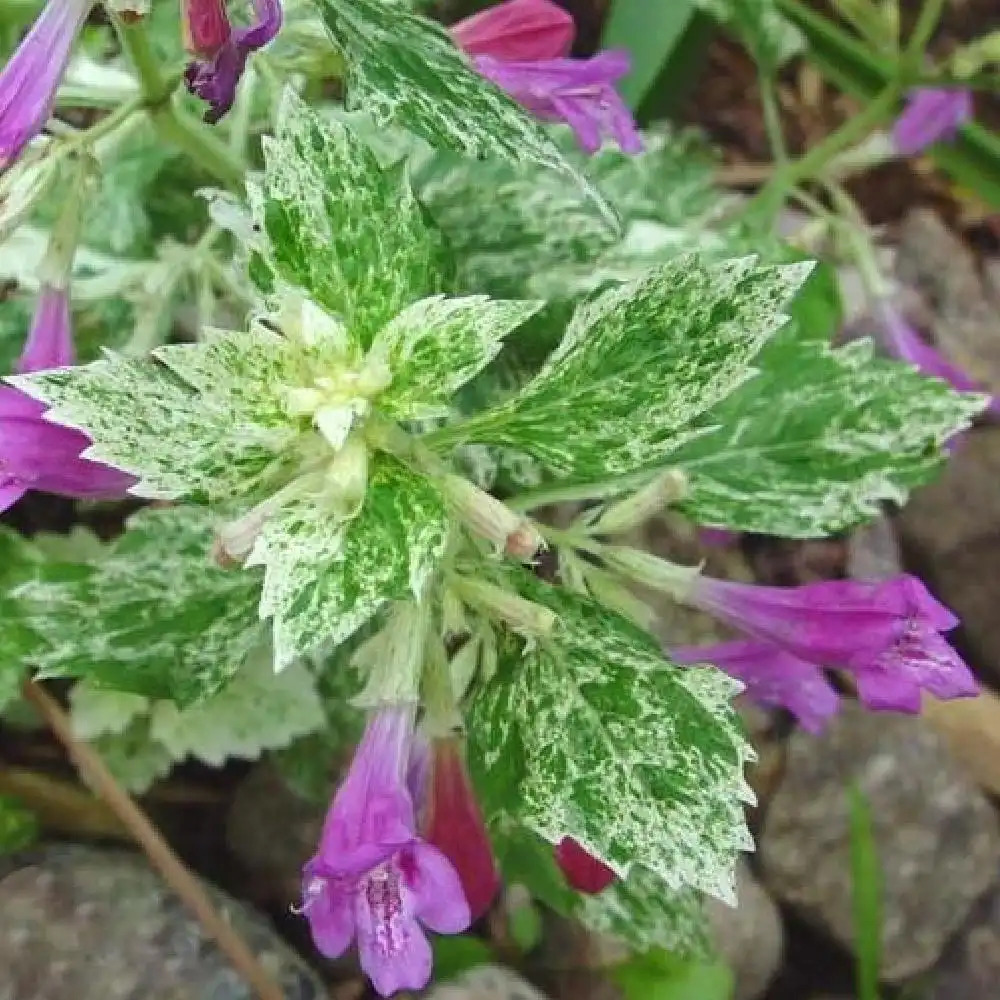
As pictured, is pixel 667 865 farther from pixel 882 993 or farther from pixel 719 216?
pixel 719 216

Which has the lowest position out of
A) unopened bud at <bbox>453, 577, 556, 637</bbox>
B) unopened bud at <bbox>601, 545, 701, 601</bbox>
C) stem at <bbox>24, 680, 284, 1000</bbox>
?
stem at <bbox>24, 680, 284, 1000</bbox>

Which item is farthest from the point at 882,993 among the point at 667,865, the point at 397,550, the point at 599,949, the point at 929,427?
the point at 397,550

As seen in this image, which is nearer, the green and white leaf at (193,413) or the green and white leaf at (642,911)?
the green and white leaf at (193,413)

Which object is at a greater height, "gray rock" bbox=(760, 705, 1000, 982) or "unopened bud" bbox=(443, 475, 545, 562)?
"unopened bud" bbox=(443, 475, 545, 562)

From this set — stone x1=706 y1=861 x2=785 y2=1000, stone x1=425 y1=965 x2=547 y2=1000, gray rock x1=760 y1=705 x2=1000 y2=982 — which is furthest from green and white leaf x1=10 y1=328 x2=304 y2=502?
gray rock x1=760 y1=705 x2=1000 y2=982

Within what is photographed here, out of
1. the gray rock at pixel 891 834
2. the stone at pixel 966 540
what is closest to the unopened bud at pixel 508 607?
the gray rock at pixel 891 834

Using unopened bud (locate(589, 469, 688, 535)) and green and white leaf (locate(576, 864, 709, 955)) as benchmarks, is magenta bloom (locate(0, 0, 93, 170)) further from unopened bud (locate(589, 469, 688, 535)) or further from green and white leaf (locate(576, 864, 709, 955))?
green and white leaf (locate(576, 864, 709, 955))

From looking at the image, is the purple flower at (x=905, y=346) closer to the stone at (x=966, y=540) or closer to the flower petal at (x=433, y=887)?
the stone at (x=966, y=540)
